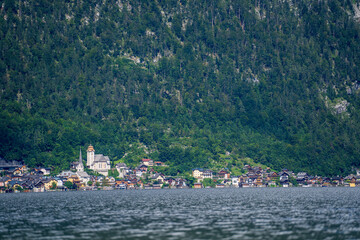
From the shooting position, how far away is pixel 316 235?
200 ft

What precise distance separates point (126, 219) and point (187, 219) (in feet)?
30.6

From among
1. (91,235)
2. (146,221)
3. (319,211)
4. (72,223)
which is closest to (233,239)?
(91,235)

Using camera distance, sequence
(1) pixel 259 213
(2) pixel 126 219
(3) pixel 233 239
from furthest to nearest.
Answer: (1) pixel 259 213
(2) pixel 126 219
(3) pixel 233 239

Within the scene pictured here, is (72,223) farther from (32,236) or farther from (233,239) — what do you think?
(233,239)

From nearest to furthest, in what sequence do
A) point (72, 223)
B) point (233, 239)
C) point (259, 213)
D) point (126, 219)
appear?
1. point (233, 239)
2. point (72, 223)
3. point (126, 219)
4. point (259, 213)

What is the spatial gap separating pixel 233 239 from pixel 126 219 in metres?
26.3

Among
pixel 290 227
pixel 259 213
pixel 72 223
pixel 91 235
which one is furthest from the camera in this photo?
pixel 259 213

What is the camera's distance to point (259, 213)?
8888 cm

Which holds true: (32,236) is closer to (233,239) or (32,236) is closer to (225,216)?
(233,239)

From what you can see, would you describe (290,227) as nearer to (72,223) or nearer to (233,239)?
(233,239)

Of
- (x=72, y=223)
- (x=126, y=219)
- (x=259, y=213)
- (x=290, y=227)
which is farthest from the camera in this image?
(x=259, y=213)

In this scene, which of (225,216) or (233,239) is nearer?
(233,239)

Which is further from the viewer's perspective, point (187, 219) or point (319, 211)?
point (319, 211)

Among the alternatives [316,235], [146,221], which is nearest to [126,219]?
[146,221]
